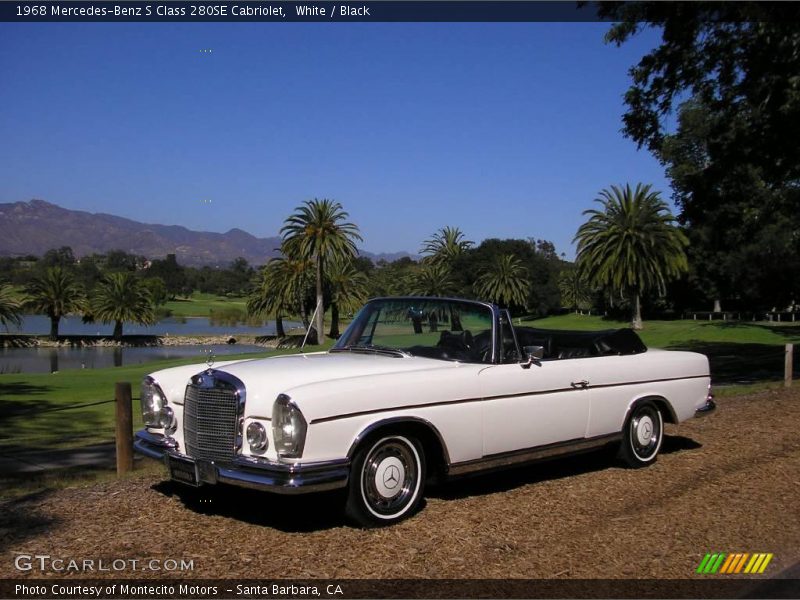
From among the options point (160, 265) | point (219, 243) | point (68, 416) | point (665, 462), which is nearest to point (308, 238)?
point (160, 265)

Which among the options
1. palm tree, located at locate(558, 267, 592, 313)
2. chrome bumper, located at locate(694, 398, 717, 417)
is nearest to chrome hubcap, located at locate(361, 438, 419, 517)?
chrome bumper, located at locate(694, 398, 717, 417)

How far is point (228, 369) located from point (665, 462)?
4.74 m

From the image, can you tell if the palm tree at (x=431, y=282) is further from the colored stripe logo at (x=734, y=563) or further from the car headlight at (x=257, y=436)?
the car headlight at (x=257, y=436)

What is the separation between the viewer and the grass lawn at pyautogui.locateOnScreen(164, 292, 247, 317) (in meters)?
96.4

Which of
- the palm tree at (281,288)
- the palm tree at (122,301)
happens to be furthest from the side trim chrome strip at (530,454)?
the palm tree at (122,301)

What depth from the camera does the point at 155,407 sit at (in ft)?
20.3

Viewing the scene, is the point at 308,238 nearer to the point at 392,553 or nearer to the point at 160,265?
the point at 160,265

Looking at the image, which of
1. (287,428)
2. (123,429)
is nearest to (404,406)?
(287,428)

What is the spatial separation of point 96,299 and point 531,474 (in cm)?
6910

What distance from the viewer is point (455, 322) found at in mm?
6723

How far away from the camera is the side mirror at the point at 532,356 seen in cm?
647

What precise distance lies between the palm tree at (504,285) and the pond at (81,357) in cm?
3441

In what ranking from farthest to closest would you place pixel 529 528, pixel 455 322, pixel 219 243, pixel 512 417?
pixel 219 243 < pixel 455 322 < pixel 512 417 < pixel 529 528

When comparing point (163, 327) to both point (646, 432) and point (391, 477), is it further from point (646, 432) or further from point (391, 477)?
point (391, 477)
